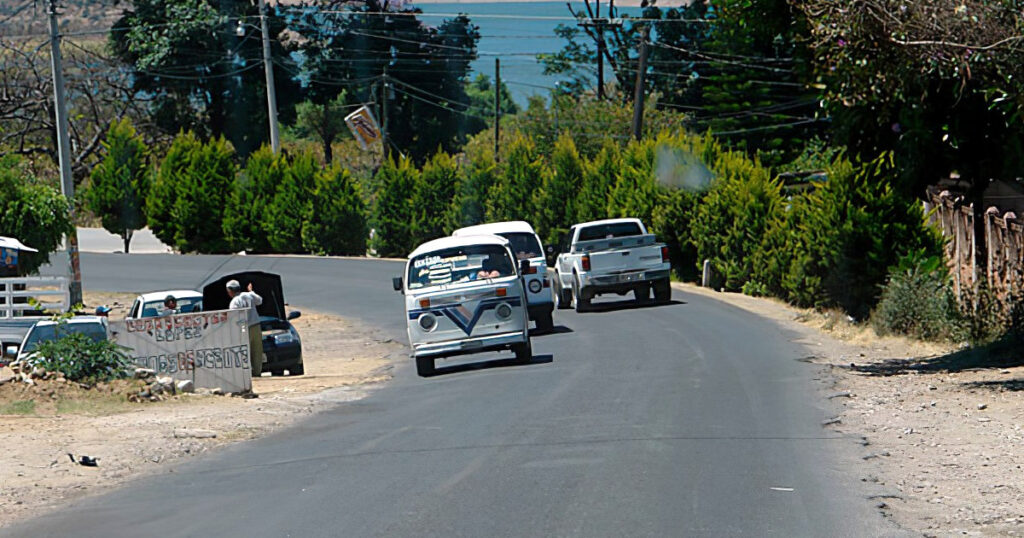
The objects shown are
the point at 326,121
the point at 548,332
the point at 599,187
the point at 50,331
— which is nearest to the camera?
the point at 50,331

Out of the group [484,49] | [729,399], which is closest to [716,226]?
[729,399]

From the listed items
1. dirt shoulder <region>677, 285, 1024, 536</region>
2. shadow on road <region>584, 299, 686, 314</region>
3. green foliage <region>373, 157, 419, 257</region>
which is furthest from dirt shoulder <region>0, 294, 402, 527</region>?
green foliage <region>373, 157, 419, 257</region>

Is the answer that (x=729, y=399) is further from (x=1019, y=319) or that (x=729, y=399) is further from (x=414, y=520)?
(x=414, y=520)

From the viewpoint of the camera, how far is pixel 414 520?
30.2 ft

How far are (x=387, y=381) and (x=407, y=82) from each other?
59263 mm

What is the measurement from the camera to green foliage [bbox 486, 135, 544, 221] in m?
53.2

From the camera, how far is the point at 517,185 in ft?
176

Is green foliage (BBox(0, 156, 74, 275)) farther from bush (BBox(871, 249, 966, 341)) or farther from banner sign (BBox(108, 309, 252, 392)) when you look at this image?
bush (BBox(871, 249, 966, 341))

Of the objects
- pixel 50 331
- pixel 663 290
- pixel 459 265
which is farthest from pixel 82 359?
pixel 663 290

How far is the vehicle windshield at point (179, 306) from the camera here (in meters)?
25.3

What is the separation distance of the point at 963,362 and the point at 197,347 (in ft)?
37.2

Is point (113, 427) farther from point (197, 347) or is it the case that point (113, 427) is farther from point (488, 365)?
point (488, 365)

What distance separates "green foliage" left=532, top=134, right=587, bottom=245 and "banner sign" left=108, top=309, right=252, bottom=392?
32877mm

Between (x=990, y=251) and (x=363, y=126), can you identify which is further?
(x=363, y=126)
